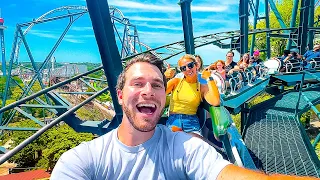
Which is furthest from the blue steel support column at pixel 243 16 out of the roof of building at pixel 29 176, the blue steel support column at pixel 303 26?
the roof of building at pixel 29 176

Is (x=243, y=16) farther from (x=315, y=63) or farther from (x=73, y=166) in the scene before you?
(x=73, y=166)

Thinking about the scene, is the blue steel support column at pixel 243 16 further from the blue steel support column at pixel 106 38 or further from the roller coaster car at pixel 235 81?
the blue steel support column at pixel 106 38

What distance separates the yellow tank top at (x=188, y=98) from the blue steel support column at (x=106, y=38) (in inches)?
21.3

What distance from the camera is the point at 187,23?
211 inches

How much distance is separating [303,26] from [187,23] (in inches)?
211

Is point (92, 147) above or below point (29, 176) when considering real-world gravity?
above

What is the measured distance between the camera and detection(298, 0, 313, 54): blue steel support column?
8984 mm

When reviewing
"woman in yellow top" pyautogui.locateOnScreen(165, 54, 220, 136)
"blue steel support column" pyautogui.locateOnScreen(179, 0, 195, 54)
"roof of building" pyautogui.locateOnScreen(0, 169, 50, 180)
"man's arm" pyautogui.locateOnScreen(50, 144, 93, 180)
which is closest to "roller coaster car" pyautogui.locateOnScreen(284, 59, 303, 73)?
"blue steel support column" pyautogui.locateOnScreen(179, 0, 195, 54)

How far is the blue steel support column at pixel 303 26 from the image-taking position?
898 centimetres

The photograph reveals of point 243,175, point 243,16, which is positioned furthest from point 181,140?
point 243,16

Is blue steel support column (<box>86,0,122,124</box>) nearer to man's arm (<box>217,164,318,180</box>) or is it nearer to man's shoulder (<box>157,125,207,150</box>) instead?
man's shoulder (<box>157,125,207,150</box>)

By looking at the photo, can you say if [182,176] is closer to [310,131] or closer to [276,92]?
[276,92]

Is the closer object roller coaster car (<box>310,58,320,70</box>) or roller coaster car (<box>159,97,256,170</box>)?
roller coaster car (<box>159,97,256,170</box>)

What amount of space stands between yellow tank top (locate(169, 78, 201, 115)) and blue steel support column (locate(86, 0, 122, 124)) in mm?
542
